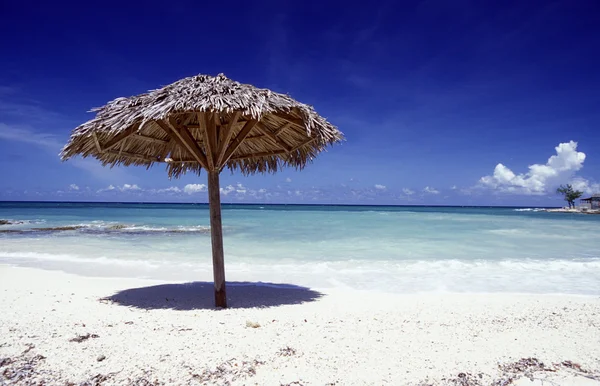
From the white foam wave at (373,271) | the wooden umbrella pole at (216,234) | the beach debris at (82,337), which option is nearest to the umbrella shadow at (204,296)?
the wooden umbrella pole at (216,234)

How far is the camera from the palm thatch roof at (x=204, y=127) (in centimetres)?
396

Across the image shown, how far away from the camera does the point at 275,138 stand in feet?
18.1

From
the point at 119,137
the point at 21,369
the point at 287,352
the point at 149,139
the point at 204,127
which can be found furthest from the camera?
the point at 149,139

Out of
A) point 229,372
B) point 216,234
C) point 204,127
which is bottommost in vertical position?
point 229,372

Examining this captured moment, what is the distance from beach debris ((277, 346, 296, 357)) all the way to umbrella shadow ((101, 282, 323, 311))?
171 cm

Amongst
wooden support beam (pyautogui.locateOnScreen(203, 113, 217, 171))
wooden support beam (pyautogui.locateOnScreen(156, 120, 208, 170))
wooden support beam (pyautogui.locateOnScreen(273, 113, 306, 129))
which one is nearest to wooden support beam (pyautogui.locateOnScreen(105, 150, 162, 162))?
wooden support beam (pyautogui.locateOnScreen(156, 120, 208, 170))

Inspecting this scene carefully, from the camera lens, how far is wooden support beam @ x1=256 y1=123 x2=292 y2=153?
17.3ft

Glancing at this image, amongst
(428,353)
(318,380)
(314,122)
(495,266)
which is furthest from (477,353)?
(495,266)

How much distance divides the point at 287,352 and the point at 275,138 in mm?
3351

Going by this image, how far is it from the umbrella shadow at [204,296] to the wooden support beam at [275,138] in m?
2.19

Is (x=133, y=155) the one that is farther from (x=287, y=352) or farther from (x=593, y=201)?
(x=593, y=201)

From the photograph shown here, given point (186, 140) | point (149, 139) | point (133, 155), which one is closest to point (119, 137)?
point (149, 139)

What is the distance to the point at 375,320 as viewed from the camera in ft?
12.8

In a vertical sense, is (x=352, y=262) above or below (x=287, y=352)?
below
